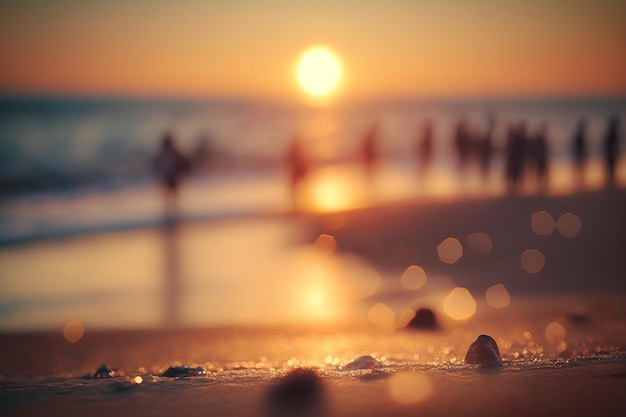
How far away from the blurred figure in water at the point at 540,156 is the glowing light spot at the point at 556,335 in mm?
11408

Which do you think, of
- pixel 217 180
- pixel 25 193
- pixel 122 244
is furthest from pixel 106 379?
pixel 217 180

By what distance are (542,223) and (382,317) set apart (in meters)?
6.16

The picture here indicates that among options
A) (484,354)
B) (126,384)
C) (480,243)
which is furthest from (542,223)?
(126,384)

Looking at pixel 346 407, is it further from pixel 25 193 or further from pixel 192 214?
pixel 25 193

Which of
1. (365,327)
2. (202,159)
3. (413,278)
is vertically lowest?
(365,327)

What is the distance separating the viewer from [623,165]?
2172 centimetres

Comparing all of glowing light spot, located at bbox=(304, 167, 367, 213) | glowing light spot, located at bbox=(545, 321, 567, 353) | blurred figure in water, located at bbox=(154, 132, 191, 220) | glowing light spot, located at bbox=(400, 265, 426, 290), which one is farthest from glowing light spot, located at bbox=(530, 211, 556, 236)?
blurred figure in water, located at bbox=(154, 132, 191, 220)

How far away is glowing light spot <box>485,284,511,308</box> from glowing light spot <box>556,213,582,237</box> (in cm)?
350

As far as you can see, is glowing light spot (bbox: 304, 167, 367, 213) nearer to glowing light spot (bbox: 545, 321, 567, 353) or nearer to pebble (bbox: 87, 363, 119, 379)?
glowing light spot (bbox: 545, 321, 567, 353)

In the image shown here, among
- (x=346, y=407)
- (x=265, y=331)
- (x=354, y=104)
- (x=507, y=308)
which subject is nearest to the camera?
(x=346, y=407)

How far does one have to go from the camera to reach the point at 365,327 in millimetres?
6777

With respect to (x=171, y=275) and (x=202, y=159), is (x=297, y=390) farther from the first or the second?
(x=202, y=159)

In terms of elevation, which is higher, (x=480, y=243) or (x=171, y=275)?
(x=480, y=243)

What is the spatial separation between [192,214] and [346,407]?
11.7 metres
